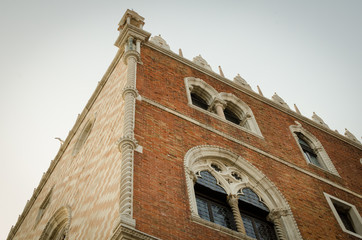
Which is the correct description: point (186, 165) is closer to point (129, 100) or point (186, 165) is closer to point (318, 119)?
point (129, 100)

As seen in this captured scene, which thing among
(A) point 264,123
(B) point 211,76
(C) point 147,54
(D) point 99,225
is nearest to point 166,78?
(C) point 147,54

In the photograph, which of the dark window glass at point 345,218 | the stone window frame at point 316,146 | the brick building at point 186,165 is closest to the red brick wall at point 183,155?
the brick building at point 186,165

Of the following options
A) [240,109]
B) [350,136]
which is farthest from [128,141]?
[350,136]

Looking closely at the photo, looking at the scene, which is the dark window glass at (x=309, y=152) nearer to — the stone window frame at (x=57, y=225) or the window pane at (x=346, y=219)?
the window pane at (x=346, y=219)

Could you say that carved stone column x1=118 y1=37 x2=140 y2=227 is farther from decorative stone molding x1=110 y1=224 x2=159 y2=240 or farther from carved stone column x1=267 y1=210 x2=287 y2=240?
carved stone column x1=267 y1=210 x2=287 y2=240

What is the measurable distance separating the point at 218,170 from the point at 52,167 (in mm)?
8530

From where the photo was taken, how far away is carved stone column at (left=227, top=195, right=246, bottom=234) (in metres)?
9.43

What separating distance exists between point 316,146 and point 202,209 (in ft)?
23.8

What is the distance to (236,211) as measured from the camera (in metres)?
9.84

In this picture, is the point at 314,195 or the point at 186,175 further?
the point at 314,195

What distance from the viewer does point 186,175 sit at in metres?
9.80

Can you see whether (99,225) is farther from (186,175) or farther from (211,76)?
(211,76)

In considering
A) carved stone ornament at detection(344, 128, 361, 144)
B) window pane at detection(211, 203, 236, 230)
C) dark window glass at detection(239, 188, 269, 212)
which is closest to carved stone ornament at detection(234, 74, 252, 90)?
carved stone ornament at detection(344, 128, 361, 144)

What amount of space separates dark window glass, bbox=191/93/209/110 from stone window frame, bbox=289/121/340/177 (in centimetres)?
317
